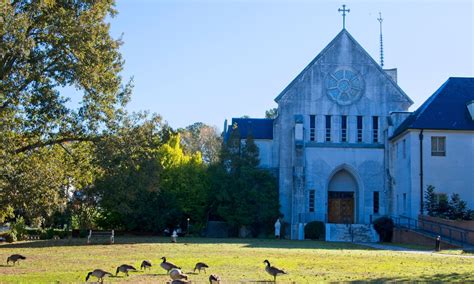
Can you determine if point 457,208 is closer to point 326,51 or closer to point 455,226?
point 455,226

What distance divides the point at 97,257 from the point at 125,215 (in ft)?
79.6

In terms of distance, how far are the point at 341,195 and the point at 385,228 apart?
24.2ft

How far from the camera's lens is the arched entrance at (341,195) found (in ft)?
169

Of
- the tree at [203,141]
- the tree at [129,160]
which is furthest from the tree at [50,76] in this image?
the tree at [203,141]

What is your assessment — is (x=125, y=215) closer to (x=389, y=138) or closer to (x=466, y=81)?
(x=389, y=138)

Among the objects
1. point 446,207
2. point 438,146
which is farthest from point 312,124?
point 446,207

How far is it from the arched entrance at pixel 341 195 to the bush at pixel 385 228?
6.19 metres

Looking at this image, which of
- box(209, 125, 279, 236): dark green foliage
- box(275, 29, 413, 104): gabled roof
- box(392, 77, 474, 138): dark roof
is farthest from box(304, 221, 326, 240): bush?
box(275, 29, 413, 104): gabled roof

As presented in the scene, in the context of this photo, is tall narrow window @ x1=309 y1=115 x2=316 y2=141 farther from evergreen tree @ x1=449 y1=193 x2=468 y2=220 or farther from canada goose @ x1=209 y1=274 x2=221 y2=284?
canada goose @ x1=209 y1=274 x2=221 y2=284

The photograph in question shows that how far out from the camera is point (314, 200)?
4978cm

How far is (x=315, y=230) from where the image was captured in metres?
47.0

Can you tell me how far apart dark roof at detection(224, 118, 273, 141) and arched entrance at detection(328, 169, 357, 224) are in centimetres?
650

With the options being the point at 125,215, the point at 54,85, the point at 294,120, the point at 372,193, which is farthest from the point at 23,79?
the point at 372,193

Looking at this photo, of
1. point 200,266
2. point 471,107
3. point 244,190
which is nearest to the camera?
point 200,266
